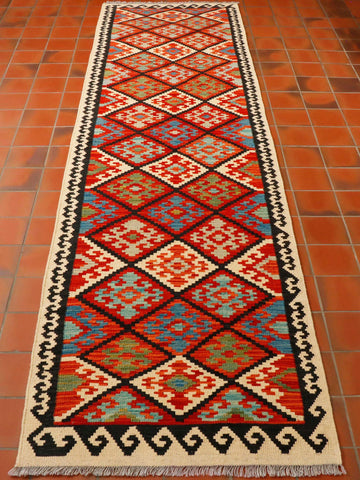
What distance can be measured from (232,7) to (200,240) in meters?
2.31

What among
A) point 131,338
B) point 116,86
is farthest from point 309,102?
point 131,338

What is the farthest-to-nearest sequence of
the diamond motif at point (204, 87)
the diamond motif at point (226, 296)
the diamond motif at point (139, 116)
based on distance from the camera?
the diamond motif at point (204, 87)
the diamond motif at point (139, 116)
the diamond motif at point (226, 296)

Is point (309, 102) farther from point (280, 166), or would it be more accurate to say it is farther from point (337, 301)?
point (337, 301)

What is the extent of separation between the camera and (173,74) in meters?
3.07

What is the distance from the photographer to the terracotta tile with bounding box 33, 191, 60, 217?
2.25 m

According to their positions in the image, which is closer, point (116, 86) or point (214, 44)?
point (116, 86)

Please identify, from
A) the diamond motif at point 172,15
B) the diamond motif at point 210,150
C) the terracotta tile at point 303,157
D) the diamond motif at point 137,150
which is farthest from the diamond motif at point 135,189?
the diamond motif at point 172,15

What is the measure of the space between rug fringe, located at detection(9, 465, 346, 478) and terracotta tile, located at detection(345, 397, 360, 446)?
0.12 m

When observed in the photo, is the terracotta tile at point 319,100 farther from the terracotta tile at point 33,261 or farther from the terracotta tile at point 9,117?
the terracotta tile at point 33,261

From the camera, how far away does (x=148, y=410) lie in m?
1.66

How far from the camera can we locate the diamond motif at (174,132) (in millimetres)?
2613

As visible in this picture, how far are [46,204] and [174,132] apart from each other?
0.78 metres

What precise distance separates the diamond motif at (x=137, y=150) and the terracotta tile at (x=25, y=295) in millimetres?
798

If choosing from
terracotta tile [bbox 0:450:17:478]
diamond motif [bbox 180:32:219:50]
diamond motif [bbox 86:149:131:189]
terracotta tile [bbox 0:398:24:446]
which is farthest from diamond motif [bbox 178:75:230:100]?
terracotta tile [bbox 0:450:17:478]
